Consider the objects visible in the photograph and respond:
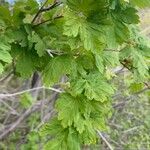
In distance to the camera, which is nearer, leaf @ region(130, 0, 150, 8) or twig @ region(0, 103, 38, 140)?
leaf @ region(130, 0, 150, 8)

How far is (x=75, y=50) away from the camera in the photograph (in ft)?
3.96

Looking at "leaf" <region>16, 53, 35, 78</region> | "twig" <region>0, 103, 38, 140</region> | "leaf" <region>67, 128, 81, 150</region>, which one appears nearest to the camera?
"leaf" <region>67, 128, 81, 150</region>

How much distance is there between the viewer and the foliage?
42.3 inches

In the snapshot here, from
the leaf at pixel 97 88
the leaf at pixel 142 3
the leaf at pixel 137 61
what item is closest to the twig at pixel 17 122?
the leaf at pixel 137 61

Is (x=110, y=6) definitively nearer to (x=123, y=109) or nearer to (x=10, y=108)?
(x=10, y=108)

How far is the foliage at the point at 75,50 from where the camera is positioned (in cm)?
107

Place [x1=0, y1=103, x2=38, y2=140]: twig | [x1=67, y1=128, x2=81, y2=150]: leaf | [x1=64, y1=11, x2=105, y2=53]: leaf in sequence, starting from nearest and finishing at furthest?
[x1=64, y1=11, x2=105, y2=53]: leaf, [x1=67, y1=128, x2=81, y2=150]: leaf, [x1=0, y1=103, x2=38, y2=140]: twig

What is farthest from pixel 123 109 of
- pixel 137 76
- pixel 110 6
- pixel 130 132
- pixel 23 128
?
pixel 110 6

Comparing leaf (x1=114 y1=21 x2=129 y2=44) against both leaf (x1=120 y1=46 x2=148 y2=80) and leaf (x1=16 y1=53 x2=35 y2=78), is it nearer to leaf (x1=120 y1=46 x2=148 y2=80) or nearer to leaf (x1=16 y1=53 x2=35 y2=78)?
leaf (x1=120 y1=46 x2=148 y2=80)

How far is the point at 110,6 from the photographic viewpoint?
3.52ft

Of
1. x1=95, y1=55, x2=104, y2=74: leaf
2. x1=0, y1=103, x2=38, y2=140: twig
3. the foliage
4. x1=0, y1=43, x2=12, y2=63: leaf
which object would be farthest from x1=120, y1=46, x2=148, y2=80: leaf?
x1=0, y1=103, x2=38, y2=140: twig

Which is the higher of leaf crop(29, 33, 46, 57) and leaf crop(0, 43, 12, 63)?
leaf crop(29, 33, 46, 57)

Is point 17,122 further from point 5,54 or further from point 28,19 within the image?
point 5,54

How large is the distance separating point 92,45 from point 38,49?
227 millimetres
